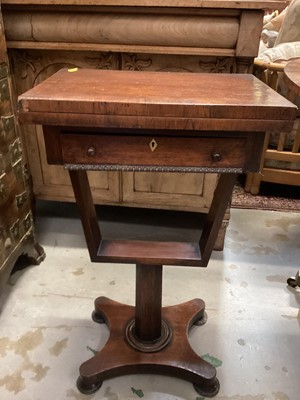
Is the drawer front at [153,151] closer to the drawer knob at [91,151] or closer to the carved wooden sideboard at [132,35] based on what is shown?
the drawer knob at [91,151]

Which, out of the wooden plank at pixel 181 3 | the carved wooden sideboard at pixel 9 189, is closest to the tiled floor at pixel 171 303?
the carved wooden sideboard at pixel 9 189

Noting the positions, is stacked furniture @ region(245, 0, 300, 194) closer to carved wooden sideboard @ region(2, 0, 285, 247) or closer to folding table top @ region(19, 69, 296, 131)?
carved wooden sideboard @ region(2, 0, 285, 247)

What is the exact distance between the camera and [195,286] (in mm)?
1440

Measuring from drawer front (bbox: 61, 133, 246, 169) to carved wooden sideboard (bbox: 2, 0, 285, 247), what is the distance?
683 mm

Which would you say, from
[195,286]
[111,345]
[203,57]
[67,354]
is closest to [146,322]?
[111,345]

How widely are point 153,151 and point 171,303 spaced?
0.80 meters

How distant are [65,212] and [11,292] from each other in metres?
0.63

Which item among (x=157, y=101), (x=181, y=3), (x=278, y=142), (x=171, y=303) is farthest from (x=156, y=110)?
(x=278, y=142)

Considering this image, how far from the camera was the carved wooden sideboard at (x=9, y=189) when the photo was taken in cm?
119

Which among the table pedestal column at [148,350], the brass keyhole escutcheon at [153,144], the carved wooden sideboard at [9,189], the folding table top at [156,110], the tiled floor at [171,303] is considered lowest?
the tiled floor at [171,303]

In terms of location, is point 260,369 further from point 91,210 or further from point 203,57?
point 203,57

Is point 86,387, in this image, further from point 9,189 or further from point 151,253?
point 9,189

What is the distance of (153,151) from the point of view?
28.6 inches

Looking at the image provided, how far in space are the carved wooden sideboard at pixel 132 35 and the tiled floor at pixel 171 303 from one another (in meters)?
0.45
